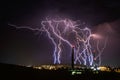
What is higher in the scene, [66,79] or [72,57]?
[72,57]

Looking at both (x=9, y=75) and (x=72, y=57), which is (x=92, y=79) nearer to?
(x=9, y=75)

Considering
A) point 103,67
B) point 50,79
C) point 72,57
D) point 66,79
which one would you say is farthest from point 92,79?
point 103,67

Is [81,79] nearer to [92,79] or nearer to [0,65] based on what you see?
[92,79]

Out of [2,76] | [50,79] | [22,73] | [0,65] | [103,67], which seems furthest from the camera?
[103,67]

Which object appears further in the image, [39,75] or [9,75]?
[39,75]

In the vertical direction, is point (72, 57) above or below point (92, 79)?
above

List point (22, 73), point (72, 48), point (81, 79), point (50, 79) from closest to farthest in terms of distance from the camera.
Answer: point (22, 73) < point (50, 79) < point (81, 79) < point (72, 48)

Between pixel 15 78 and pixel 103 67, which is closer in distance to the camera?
pixel 15 78

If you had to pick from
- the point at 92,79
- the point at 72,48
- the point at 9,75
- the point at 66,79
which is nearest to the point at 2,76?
the point at 9,75

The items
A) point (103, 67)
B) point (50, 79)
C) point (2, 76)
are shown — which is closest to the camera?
point (2, 76)
